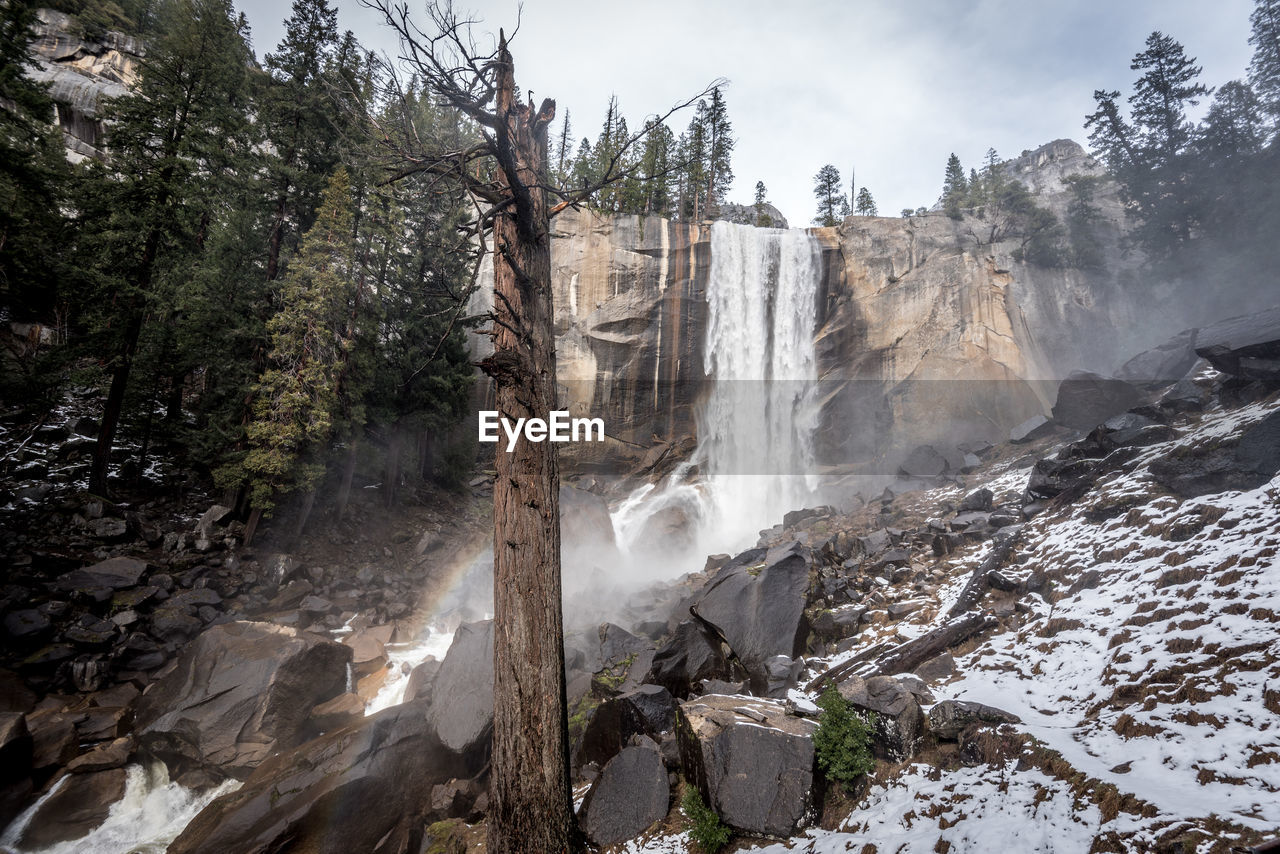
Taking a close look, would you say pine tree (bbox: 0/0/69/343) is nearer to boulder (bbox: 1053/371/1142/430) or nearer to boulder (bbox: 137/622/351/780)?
boulder (bbox: 137/622/351/780)

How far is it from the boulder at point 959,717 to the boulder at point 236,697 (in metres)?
9.99

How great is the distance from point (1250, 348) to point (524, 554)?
45.6ft

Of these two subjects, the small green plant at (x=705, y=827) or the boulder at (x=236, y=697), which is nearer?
the small green plant at (x=705, y=827)

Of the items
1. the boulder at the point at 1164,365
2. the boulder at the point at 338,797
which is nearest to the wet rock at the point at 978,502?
the boulder at the point at 1164,365

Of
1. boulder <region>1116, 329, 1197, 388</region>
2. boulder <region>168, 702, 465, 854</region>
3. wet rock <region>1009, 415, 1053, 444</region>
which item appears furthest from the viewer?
wet rock <region>1009, 415, 1053, 444</region>

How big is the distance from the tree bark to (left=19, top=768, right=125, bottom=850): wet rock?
8.19 meters

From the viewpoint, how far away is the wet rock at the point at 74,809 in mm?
6793

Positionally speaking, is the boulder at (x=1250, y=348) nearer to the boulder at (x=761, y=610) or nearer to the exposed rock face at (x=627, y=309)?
the boulder at (x=761, y=610)

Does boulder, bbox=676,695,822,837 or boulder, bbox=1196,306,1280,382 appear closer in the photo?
boulder, bbox=676,695,822,837

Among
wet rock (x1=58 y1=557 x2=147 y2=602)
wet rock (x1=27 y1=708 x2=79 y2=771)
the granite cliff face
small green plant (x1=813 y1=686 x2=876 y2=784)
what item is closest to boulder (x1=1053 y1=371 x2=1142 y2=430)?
the granite cliff face

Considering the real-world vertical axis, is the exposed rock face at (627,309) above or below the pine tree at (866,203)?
below

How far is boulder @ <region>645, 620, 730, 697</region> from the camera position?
697 centimetres

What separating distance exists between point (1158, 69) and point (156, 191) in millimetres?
Answer: 44387

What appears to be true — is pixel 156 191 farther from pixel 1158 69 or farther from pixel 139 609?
pixel 1158 69
